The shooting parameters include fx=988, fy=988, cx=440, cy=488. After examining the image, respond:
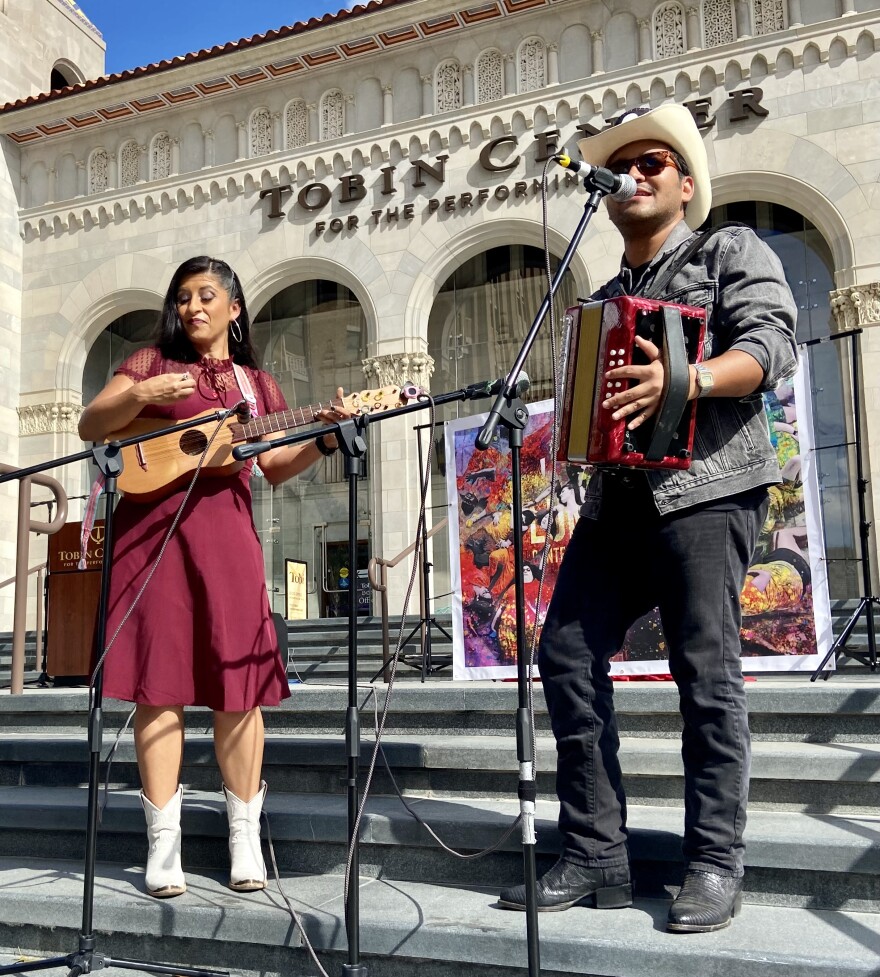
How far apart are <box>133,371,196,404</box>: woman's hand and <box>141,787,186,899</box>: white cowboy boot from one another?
1.27 meters

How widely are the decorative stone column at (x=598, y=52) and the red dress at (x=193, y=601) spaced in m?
12.1

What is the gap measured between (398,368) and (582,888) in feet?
40.7

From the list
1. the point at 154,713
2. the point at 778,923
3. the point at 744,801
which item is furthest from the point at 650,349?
the point at 154,713

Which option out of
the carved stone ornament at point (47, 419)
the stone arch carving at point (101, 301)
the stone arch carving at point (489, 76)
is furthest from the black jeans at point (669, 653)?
the carved stone ornament at point (47, 419)

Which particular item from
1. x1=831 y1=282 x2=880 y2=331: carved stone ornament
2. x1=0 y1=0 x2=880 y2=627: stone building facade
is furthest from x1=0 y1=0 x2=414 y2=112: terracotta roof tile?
x1=831 y1=282 x2=880 y2=331: carved stone ornament

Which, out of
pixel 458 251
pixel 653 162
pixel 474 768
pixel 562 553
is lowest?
pixel 474 768

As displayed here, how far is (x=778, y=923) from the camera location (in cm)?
258

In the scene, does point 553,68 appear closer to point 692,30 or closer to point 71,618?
point 692,30

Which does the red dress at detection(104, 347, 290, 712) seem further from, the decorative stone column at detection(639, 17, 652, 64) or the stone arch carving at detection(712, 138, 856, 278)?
the decorative stone column at detection(639, 17, 652, 64)

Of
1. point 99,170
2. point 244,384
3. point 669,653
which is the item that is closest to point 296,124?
point 99,170

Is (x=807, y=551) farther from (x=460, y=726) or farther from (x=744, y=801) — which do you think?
(x=744, y=801)

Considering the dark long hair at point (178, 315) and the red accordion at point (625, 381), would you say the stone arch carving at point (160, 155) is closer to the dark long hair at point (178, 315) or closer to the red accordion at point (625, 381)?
the dark long hair at point (178, 315)

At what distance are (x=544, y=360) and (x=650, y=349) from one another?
1391 centimetres

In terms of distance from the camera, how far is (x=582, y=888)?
2.71 meters
